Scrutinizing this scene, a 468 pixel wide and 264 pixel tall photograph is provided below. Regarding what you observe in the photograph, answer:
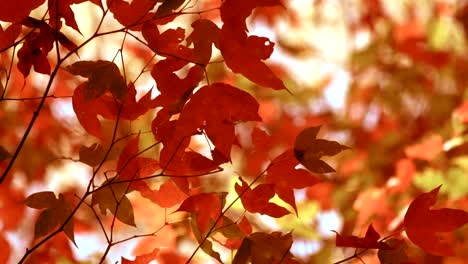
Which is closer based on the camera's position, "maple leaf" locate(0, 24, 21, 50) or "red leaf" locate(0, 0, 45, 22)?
"red leaf" locate(0, 0, 45, 22)

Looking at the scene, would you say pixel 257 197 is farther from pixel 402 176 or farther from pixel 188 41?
pixel 402 176

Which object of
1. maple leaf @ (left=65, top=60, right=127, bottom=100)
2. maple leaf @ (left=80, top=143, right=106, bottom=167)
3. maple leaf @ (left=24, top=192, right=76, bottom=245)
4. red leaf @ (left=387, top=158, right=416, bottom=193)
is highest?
maple leaf @ (left=65, top=60, right=127, bottom=100)

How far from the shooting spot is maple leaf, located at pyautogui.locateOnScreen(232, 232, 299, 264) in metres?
0.84

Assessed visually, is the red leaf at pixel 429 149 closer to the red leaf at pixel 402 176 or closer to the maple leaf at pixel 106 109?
the red leaf at pixel 402 176

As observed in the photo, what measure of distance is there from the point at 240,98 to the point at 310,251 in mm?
1114

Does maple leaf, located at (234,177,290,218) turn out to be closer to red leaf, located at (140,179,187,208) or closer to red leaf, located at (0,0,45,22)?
red leaf, located at (140,179,187,208)

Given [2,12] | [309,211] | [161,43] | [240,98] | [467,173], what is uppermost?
[2,12]

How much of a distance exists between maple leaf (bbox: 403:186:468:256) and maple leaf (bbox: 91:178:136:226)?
0.33 meters

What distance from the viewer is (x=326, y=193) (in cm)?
213

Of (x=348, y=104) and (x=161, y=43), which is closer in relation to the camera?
(x=161, y=43)

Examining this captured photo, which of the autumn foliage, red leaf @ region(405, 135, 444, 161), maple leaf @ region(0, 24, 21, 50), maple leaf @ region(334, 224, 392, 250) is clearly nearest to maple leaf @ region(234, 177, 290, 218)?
the autumn foliage

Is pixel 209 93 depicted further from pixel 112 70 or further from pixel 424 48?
pixel 424 48

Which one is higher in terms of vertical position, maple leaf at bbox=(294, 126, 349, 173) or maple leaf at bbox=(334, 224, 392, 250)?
maple leaf at bbox=(294, 126, 349, 173)

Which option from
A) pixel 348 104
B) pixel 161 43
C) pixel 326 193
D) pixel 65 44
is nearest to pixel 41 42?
pixel 65 44
